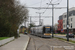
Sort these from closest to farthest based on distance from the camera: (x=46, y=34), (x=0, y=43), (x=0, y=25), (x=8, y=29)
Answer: (x=0, y=43) → (x=0, y=25) → (x=8, y=29) → (x=46, y=34)

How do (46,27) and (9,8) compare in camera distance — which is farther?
(46,27)

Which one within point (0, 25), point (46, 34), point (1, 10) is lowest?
point (46, 34)

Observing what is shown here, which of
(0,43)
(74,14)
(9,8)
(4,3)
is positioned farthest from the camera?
(74,14)

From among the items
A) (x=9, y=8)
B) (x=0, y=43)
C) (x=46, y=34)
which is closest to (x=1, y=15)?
(x=9, y=8)

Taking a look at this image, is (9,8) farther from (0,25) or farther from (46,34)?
(46,34)

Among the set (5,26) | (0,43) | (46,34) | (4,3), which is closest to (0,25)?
(5,26)

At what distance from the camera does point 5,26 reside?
30156 millimetres

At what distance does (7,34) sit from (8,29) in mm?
1091

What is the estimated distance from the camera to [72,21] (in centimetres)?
7694

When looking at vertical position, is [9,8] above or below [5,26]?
above

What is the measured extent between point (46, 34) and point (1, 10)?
69.2 ft

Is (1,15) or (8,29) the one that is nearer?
(1,15)

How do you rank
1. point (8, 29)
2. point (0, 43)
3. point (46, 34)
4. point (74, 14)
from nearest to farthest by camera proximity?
1. point (0, 43)
2. point (8, 29)
3. point (46, 34)
4. point (74, 14)

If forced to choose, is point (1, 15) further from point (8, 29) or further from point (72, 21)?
point (72, 21)
